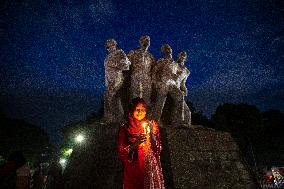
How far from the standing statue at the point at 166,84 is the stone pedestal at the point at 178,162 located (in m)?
1.18

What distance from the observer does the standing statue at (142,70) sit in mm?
6406

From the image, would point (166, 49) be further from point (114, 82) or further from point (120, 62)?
point (114, 82)

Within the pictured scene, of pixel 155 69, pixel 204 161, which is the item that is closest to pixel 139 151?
pixel 204 161

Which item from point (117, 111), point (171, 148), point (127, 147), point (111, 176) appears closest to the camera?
point (127, 147)

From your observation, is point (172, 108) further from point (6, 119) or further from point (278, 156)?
point (6, 119)

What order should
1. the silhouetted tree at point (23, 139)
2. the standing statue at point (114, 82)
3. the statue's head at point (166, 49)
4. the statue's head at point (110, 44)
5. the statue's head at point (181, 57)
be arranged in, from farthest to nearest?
the silhouetted tree at point (23, 139) → the statue's head at point (181, 57) → the statue's head at point (166, 49) → the statue's head at point (110, 44) → the standing statue at point (114, 82)

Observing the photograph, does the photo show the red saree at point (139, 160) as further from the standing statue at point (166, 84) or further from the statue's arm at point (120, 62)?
the statue's arm at point (120, 62)

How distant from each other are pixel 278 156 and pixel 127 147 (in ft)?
116

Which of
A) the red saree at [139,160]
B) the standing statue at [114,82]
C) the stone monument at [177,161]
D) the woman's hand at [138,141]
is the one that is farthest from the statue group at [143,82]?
the woman's hand at [138,141]

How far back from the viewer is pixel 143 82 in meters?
6.50

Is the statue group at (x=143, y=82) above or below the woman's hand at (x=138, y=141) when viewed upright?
above

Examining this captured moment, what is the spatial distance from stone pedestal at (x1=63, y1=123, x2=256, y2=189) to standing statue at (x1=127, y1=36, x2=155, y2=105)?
1.51 m

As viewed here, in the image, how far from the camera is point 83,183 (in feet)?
15.1

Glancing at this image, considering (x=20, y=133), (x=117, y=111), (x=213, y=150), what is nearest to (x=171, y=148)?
(x=213, y=150)
